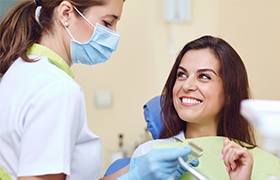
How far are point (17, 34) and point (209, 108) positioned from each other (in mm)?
711

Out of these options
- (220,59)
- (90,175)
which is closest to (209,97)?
(220,59)

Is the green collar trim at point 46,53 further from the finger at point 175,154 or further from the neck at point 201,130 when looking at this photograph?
the neck at point 201,130

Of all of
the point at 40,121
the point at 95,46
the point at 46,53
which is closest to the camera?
the point at 40,121

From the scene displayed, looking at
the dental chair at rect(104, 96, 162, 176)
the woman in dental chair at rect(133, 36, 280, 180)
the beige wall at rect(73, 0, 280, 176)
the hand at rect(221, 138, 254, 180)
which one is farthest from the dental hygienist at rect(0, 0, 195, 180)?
the beige wall at rect(73, 0, 280, 176)

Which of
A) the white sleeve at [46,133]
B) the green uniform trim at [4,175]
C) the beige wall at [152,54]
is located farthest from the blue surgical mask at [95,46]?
the beige wall at [152,54]

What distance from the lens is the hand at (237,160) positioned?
124cm

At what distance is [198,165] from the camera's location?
1396 mm

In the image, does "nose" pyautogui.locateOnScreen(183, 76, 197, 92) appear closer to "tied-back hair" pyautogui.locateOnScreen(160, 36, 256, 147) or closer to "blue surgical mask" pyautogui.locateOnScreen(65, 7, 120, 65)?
"tied-back hair" pyautogui.locateOnScreen(160, 36, 256, 147)

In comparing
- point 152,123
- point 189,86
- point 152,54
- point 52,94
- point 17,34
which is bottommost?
point 152,123

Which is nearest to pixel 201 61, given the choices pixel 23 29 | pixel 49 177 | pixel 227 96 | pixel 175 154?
pixel 227 96

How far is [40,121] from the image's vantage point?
40.1 inches

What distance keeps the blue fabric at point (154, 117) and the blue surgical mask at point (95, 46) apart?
0.45m

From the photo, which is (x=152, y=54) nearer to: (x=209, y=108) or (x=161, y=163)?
(x=209, y=108)

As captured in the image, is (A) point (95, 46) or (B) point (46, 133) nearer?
(B) point (46, 133)
